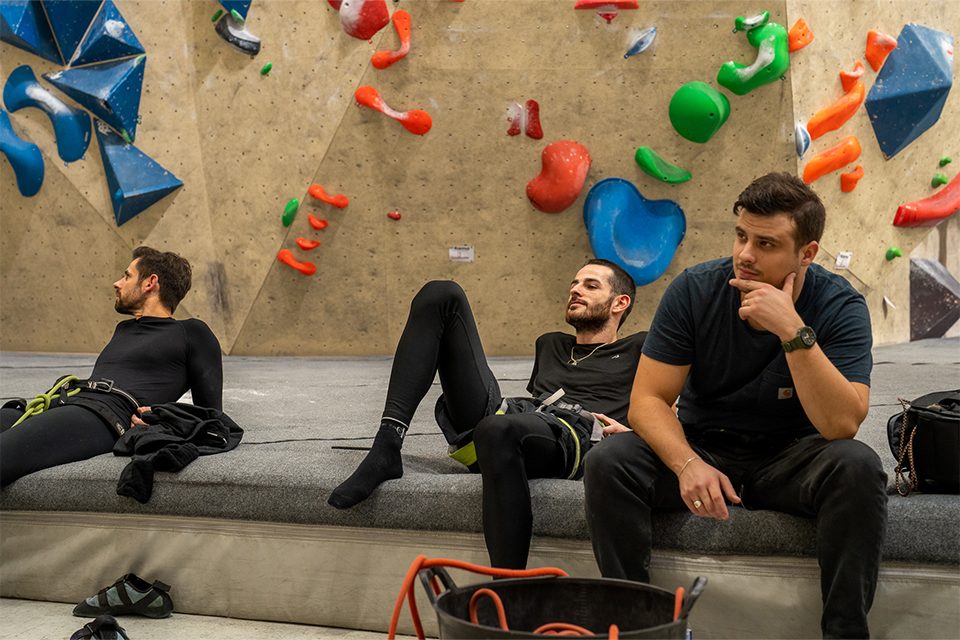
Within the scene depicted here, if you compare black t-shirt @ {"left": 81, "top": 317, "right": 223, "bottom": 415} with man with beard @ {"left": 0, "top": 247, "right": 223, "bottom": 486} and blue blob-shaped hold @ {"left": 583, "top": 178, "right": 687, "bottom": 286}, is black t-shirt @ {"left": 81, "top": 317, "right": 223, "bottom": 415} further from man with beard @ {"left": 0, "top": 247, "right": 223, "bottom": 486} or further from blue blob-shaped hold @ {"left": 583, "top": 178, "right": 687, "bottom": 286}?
blue blob-shaped hold @ {"left": 583, "top": 178, "right": 687, "bottom": 286}

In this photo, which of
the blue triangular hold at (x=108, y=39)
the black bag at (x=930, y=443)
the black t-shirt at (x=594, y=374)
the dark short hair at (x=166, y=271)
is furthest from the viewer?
the blue triangular hold at (x=108, y=39)

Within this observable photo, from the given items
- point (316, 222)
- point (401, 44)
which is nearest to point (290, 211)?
point (316, 222)

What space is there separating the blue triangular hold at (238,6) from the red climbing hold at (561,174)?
2080 mm

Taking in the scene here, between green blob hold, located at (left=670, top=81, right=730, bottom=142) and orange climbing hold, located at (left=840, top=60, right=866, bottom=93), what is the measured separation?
747 mm

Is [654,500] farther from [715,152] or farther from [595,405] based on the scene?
[715,152]

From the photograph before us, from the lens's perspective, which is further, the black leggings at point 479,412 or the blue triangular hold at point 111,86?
the blue triangular hold at point 111,86

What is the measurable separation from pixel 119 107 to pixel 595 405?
4.81 metres

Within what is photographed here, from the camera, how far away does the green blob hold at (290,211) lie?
20.2 feet

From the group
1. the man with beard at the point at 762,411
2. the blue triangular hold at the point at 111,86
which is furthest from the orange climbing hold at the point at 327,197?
the man with beard at the point at 762,411

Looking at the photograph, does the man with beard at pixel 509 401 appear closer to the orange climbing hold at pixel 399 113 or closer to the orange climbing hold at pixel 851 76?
the orange climbing hold at pixel 399 113

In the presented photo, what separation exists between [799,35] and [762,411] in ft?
14.3

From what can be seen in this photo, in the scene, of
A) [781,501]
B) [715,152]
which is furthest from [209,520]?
[715,152]

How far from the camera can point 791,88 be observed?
5738 millimetres

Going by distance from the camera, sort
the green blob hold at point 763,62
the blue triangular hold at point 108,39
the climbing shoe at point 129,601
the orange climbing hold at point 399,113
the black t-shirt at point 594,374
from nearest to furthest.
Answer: the climbing shoe at point 129,601
the black t-shirt at point 594,374
the green blob hold at point 763,62
the orange climbing hold at point 399,113
the blue triangular hold at point 108,39
